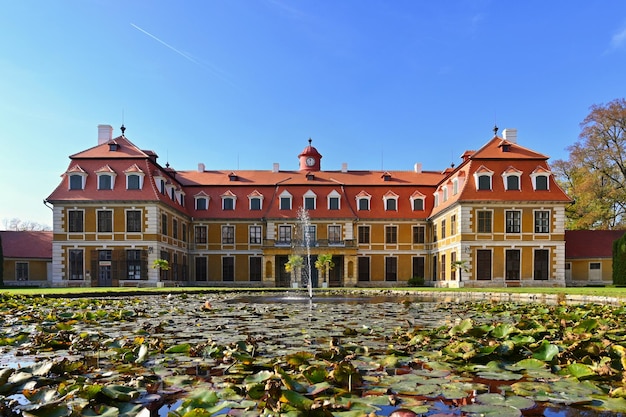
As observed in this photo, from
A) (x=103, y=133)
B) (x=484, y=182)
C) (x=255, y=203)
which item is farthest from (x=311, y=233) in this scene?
(x=103, y=133)

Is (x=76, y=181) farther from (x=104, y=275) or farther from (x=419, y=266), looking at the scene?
(x=419, y=266)

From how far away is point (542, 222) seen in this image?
29.2 metres

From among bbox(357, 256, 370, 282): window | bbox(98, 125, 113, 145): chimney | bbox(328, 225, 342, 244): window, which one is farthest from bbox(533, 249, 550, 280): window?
bbox(98, 125, 113, 145): chimney

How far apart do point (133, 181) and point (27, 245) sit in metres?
11.0

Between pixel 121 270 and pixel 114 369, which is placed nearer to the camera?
pixel 114 369

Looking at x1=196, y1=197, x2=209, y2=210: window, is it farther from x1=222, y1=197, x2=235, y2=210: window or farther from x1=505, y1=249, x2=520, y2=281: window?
x1=505, y1=249, x2=520, y2=281: window

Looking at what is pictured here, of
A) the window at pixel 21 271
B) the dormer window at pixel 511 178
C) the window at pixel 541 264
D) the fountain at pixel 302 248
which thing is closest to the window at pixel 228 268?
the fountain at pixel 302 248

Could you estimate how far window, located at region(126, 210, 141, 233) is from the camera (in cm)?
2944

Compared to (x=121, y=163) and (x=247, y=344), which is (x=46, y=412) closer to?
(x=247, y=344)

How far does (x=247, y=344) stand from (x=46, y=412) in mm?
2650

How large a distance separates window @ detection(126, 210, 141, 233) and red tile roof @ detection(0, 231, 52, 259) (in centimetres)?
850

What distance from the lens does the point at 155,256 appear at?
95.1 ft

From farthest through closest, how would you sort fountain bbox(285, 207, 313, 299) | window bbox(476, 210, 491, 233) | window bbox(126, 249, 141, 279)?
fountain bbox(285, 207, 313, 299) → window bbox(126, 249, 141, 279) → window bbox(476, 210, 491, 233)

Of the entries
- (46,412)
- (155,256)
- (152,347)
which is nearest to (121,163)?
(155,256)
